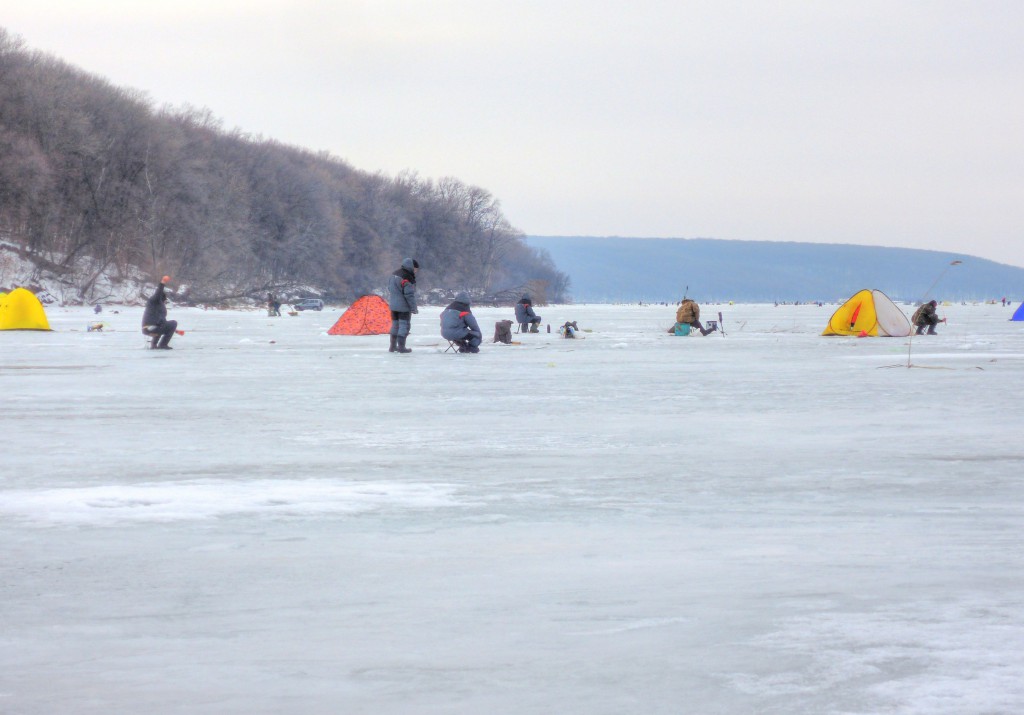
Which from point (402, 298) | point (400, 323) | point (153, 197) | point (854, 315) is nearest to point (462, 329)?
point (400, 323)

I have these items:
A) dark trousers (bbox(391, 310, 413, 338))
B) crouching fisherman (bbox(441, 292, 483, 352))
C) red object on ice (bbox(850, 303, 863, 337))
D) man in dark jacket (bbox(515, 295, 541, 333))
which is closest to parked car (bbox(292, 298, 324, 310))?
man in dark jacket (bbox(515, 295, 541, 333))

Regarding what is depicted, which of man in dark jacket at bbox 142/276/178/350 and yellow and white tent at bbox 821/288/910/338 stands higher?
yellow and white tent at bbox 821/288/910/338

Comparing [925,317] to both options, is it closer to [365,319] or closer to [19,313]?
[365,319]

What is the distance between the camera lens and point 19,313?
40.4 metres

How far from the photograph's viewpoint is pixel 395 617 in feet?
15.5

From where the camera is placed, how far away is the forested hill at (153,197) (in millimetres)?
86938

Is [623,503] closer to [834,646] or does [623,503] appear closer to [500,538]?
[500,538]

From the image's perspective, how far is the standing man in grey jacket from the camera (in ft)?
85.3

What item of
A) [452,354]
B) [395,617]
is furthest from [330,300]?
[395,617]

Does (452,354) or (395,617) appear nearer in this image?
(395,617)

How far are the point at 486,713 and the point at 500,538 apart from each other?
2.76 metres

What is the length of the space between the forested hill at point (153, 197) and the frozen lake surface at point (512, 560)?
225 ft

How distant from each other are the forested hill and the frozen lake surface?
225 ft

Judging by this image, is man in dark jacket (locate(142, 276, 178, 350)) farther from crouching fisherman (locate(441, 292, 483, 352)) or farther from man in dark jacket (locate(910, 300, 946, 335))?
man in dark jacket (locate(910, 300, 946, 335))
